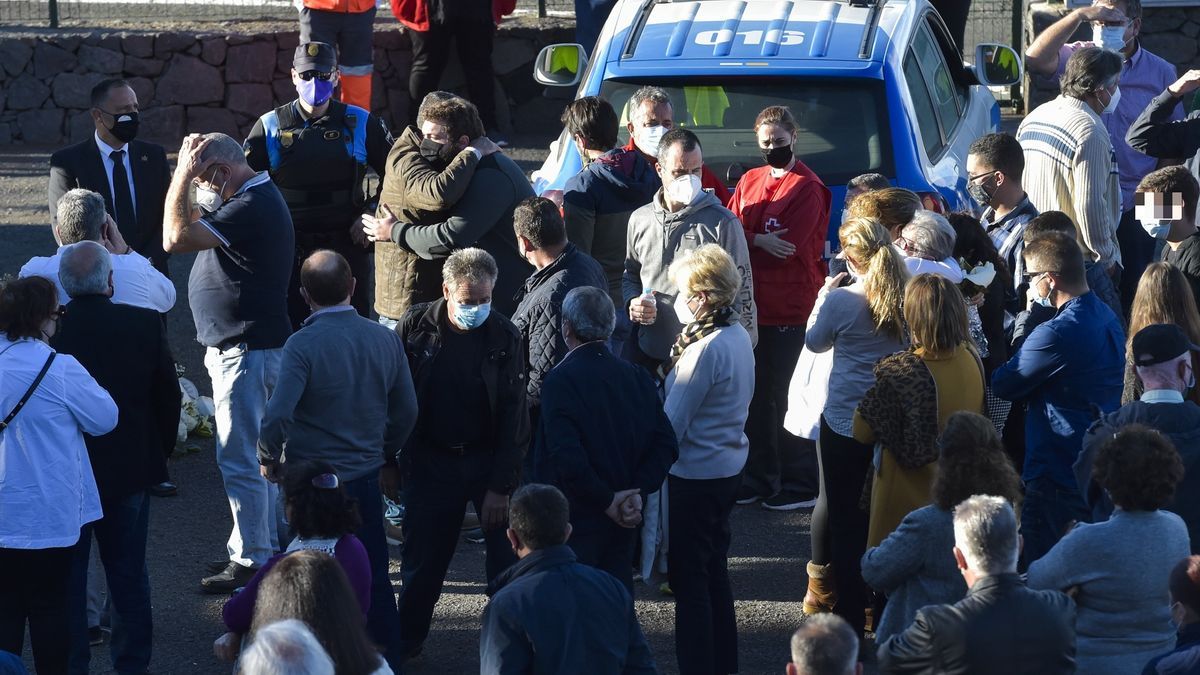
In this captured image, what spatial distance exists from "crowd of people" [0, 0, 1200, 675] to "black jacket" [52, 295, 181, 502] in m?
0.01

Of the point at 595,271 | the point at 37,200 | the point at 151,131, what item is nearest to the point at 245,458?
the point at 595,271

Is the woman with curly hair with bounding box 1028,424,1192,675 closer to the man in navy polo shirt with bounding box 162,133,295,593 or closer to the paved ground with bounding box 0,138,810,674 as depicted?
the paved ground with bounding box 0,138,810,674

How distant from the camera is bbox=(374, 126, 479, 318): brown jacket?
6.85 m

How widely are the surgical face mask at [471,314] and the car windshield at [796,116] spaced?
242cm

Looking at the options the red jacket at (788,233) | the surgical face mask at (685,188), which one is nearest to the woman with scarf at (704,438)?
the surgical face mask at (685,188)

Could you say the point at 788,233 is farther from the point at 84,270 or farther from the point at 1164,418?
the point at 84,270

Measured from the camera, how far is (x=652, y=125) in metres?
7.58

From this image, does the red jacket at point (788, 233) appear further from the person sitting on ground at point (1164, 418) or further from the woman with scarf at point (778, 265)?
the person sitting on ground at point (1164, 418)

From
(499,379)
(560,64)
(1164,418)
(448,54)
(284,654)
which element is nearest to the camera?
(284,654)

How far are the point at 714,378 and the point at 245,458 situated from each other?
2150mm

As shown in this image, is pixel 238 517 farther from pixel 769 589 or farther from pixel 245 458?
pixel 769 589

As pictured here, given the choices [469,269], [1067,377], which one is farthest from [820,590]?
[469,269]

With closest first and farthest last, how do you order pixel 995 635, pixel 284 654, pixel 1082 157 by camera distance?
pixel 284 654
pixel 995 635
pixel 1082 157

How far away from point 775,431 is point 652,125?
5.18 ft
